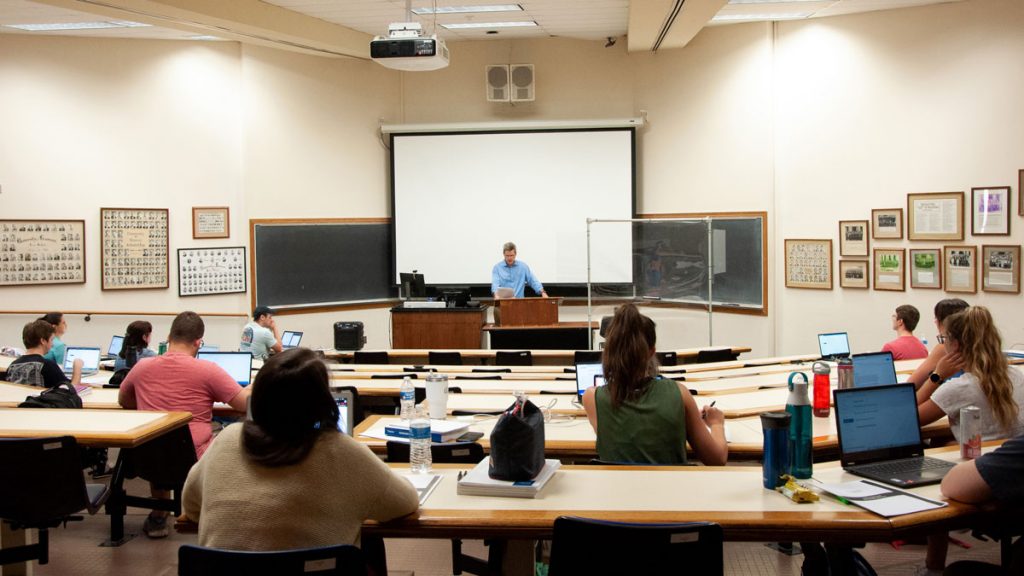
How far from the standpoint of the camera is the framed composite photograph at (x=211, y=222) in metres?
10.1

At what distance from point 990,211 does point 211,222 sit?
8560 millimetres

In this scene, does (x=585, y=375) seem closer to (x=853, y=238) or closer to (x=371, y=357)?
(x=371, y=357)

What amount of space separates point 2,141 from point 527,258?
6199 millimetres

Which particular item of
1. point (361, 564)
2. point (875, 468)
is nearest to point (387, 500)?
point (361, 564)

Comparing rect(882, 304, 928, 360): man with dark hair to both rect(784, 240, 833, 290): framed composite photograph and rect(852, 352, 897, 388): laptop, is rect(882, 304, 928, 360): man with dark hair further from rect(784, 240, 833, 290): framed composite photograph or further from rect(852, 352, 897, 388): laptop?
rect(784, 240, 833, 290): framed composite photograph

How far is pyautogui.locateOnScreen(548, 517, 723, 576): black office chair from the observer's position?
218 cm

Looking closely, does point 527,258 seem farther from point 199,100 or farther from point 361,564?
point 361,564

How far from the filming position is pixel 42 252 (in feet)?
31.1

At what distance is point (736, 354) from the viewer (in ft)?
24.8

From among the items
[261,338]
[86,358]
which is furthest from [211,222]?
[86,358]

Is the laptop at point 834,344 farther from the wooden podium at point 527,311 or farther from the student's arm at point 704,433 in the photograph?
the student's arm at point 704,433

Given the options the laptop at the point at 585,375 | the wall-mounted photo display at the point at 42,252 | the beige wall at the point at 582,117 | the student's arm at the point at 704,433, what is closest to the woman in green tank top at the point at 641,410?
the student's arm at the point at 704,433

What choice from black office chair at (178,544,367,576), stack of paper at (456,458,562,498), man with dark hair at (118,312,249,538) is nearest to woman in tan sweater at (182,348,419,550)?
black office chair at (178,544,367,576)

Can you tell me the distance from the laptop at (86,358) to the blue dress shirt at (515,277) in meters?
4.55
